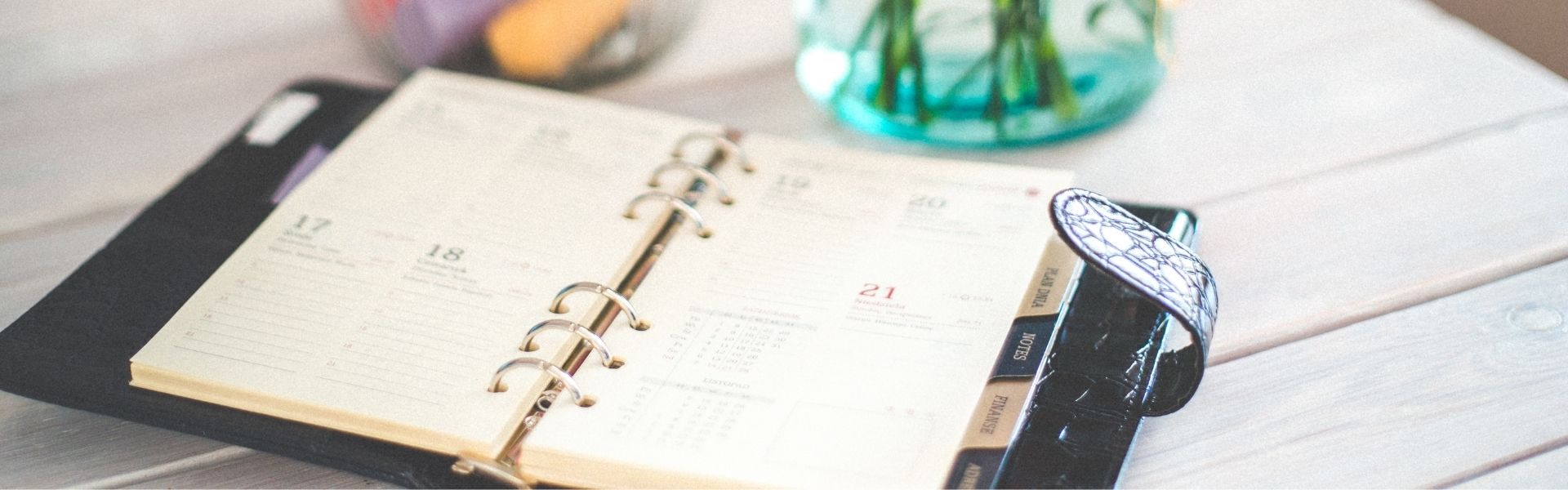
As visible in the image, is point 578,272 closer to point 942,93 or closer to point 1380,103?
point 942,93

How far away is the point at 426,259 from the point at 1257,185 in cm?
53

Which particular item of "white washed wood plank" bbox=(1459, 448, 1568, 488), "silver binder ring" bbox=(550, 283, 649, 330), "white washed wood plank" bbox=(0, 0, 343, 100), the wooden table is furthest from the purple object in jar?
"white washed wood plank" bbox=(1459, 448, 1568, 488)

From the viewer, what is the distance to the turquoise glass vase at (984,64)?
2.61ft

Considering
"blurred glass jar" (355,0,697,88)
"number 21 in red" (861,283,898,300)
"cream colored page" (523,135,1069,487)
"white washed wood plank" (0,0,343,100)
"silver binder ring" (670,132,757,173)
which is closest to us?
"cream colored page" (523,135,1069,487)

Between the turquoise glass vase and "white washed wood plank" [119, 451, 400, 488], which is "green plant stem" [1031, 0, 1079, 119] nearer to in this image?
the turquoise glass vase

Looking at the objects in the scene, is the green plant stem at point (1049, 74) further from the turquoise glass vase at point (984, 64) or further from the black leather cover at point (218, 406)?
the black leather cover at point (218, 406)

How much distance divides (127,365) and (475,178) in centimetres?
23

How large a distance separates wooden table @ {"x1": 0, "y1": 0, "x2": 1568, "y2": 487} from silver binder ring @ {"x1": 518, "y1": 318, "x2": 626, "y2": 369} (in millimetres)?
105

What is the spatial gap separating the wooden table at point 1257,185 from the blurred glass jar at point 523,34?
4 centimetres

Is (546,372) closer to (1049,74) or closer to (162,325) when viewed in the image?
(162,325)

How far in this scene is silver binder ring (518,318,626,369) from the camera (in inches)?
24.1

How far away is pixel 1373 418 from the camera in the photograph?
0.61 metres

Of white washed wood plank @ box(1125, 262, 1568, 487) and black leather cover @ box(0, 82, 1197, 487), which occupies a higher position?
white washed wood plank @ box(1125, 262, 1568, 487)

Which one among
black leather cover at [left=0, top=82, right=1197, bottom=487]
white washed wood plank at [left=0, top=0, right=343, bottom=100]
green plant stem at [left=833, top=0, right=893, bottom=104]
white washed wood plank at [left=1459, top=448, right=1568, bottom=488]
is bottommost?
white washed wood plank at [left=0, top=0, right=343, bottom=100]
